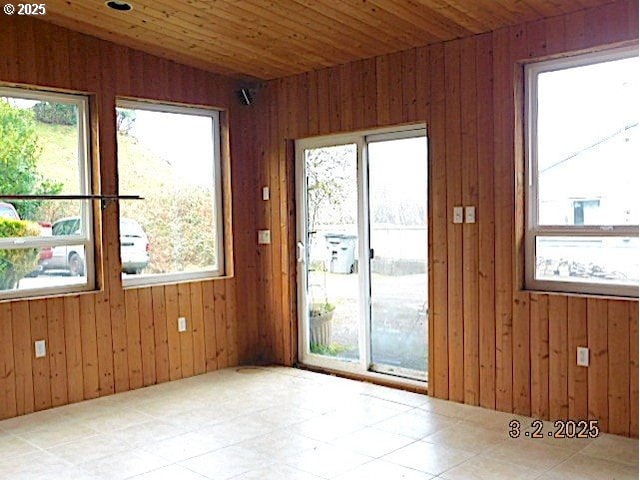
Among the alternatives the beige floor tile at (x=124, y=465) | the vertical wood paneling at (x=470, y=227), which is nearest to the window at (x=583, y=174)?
the vertical wood paneling at (x=470, y=227)

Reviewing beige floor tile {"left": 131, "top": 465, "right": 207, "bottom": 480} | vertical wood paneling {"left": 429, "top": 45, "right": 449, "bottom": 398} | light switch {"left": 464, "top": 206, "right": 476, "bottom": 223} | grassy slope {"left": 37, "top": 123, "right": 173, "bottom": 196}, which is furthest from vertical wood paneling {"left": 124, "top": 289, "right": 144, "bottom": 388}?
light switch {"left": 464, "top": 206, "right": 476, "bottom": 223}

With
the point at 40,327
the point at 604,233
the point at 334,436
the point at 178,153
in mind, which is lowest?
the point at 334,436

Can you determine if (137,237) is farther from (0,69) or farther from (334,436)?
(334,436)

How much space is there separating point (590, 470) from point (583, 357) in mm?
779

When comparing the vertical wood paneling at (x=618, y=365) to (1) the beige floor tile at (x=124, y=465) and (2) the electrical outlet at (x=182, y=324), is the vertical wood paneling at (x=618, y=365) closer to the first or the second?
(1) the beige floor tile at (x=124, y=465)

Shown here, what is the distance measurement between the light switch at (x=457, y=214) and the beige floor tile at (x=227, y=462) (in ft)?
6.42

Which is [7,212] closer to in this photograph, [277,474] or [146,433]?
[146,433]

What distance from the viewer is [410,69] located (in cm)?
448

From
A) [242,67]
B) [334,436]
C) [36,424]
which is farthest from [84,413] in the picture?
[242,67]

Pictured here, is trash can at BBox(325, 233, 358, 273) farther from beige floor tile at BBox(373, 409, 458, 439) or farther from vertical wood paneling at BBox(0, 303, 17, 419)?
vertical wood paneling at BBox(0, 303, 17, 419)

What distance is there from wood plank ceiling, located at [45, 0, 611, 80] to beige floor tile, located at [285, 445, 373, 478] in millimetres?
2543

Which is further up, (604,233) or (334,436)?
(604,233)

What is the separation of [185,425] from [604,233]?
275cm
